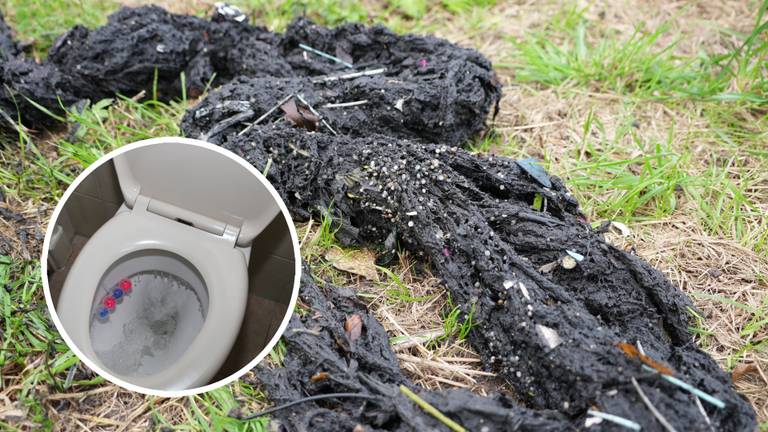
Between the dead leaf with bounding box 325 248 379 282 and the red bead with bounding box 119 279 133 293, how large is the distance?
0.74 metres

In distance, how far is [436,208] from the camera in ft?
6.89

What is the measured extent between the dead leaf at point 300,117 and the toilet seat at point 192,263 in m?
0.53

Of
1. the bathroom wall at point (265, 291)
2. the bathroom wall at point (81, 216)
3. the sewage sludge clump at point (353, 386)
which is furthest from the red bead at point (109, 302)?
the sewage sludge clump at point (353, 386)

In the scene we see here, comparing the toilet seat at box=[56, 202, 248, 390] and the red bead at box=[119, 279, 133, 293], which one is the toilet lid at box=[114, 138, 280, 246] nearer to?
the toilet seat at box=[56, 202, 248, 390]

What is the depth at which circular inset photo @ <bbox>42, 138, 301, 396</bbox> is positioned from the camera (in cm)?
196

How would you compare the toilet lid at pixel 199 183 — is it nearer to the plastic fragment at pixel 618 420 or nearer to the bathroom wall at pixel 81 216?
the bathroom wall at pixel 81 216

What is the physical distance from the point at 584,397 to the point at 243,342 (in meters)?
1.11

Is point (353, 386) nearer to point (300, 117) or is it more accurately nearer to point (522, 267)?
point (522, 267)

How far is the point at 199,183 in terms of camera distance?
7.01 feet

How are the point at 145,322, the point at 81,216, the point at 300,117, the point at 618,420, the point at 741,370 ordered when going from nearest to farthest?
the point at 618,420, the point at 741,370, the point at 81,216, the point at 145,322, the point at 300,117

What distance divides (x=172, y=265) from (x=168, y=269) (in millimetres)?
21

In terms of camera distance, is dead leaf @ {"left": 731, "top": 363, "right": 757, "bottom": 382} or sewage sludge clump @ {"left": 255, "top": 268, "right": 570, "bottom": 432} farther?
dead leaf @ {"left": 731, "top": 363, "right": 757, "bottom": 382}

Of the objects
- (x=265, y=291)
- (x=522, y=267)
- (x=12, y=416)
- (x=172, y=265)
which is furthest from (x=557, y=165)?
(x=12, y=416)

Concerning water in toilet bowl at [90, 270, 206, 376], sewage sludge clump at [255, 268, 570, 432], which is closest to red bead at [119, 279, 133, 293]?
water in toilet bowl at [90, 270, 206, 376]
